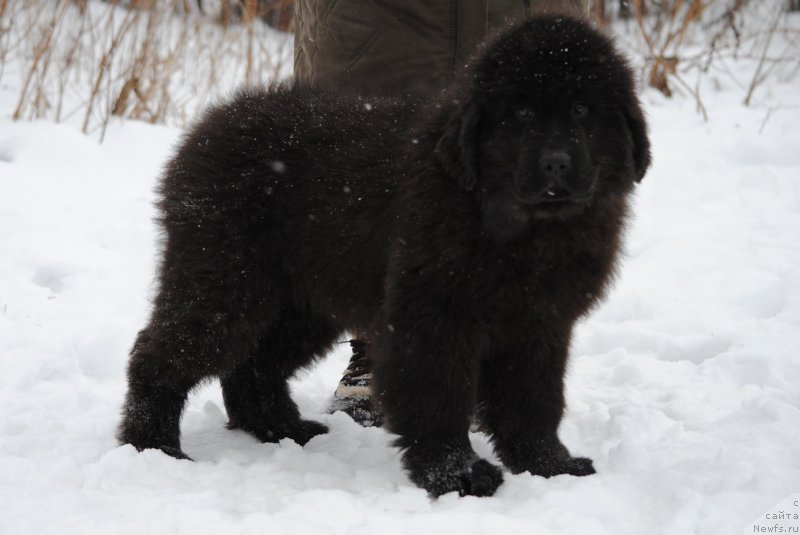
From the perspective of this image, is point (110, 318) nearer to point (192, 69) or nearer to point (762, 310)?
point (762, 310)

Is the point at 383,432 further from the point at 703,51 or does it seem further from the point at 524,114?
the point at 703,51

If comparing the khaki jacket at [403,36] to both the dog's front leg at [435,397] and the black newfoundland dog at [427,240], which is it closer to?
the black newfoundland dog at [427,240]

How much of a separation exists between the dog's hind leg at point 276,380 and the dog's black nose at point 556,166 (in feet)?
4.27

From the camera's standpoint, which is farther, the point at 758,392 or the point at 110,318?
the point at 110,318

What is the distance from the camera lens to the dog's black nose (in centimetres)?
245

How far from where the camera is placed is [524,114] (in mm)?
2568

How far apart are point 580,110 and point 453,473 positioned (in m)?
1.15

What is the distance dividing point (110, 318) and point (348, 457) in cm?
185

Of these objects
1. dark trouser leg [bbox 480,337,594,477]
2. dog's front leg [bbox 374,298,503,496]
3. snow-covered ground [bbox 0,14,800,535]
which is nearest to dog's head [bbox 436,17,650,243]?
dog's front leg [bbox 374,298,503,496]

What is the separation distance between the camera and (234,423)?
341cm

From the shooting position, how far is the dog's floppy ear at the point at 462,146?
2592 mm

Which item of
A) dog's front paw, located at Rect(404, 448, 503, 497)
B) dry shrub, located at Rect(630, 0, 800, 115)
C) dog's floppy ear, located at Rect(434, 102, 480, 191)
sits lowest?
dog's front paw, located at Rect(404, 448, 503, 497)

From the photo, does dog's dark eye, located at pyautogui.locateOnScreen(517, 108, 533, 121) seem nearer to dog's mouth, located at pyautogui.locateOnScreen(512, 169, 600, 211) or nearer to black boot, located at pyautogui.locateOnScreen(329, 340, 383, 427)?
dog's mouth, located at pyautogui.locateOnScreen(512, 169, 600, 211)

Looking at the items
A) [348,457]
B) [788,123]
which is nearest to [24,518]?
[348,457]
